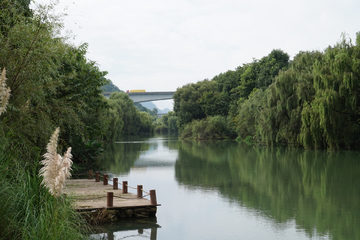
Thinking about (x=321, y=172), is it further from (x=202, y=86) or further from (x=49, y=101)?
(x=202, y=86)

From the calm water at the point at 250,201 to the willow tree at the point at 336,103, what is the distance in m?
5.20

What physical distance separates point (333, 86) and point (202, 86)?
38.3m

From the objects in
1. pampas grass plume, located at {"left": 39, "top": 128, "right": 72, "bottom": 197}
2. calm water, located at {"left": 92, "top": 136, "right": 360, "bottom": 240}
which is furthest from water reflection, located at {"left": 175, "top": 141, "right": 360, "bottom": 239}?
pampas grass plume, located at {"left": 39, "top": 128, "right": 72, "bottom": 197}

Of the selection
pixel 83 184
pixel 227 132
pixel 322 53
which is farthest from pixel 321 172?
pixel 227 132

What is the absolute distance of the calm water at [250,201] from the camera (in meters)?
8.08

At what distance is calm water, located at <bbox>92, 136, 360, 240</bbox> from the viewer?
808cm

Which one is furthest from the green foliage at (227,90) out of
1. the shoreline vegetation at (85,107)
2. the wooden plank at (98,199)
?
the wooden plank at (98,199)

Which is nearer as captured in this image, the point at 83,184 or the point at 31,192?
the point at 31,192

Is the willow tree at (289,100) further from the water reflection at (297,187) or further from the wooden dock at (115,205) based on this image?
the wooden dock at (115,205)

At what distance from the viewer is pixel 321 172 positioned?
661 inches

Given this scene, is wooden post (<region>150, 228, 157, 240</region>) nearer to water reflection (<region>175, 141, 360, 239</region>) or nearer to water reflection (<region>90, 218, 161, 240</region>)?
water reflection (<region>90, 218, 161, 240</region>)

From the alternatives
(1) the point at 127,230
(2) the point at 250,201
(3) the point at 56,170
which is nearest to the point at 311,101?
(2) the point at 250,201

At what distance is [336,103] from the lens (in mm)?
24453

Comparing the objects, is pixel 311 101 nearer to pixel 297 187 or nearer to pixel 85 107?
pixel 297 187
